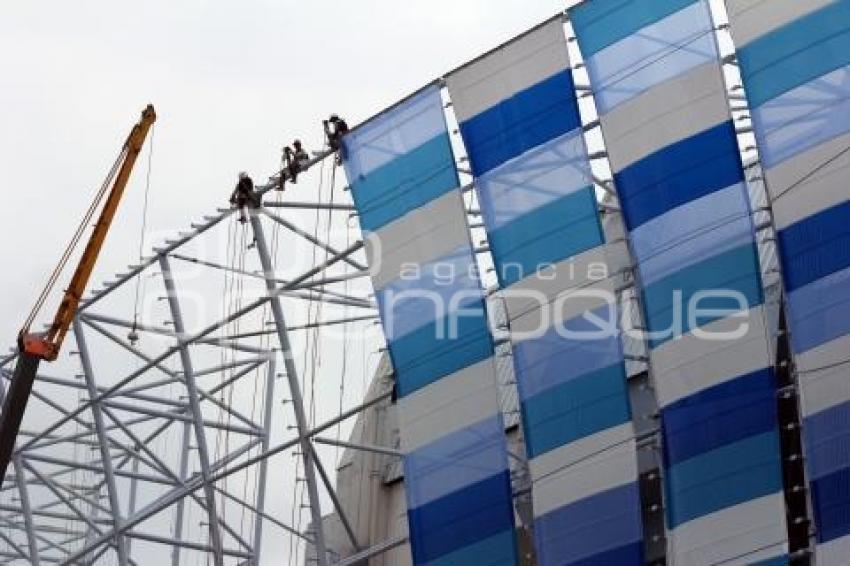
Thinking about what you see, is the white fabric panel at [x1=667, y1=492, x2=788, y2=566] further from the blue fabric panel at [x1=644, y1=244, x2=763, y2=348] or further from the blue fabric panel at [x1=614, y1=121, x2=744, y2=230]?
the blue fabric panel at [x1=614, y1=121, x2=744, y2=230]

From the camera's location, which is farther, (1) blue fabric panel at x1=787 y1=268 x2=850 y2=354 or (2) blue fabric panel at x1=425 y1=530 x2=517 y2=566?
(2) blue fabric panel at x1=425 y1=530 x2=517 y2=566

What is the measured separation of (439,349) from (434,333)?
1.20 ft

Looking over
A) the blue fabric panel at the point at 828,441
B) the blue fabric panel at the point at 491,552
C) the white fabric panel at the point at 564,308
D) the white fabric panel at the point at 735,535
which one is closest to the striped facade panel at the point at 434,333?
the blue fabric panel at the point at 491,552

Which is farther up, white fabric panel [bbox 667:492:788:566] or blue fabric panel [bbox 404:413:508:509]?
blue fabric panel [bbox 404:413:508:509]

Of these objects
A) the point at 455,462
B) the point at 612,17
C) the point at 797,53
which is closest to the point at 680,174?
the point at 797,53

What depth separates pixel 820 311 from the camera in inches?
1374

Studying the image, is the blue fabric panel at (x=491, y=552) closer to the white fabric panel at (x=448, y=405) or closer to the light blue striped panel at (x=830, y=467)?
the white fabric panel at (x=448, y=405)

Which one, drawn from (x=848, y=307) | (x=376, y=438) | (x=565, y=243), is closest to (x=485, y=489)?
(x=565, y=243)

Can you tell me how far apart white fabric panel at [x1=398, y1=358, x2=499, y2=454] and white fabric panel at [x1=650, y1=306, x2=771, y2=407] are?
408cm

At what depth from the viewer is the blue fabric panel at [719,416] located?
115 feet

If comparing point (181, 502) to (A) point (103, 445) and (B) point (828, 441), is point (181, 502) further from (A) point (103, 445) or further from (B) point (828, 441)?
(B) point (828, 441)

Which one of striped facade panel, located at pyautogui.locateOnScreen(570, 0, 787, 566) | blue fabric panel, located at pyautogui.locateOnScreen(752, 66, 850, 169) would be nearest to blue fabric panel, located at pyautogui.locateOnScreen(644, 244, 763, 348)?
striped facade panel, located at pyautogui.locateOnScreen(570, 0, 787, 566)

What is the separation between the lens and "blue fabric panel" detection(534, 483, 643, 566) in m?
36.3

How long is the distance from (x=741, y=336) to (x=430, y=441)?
7113 mm
